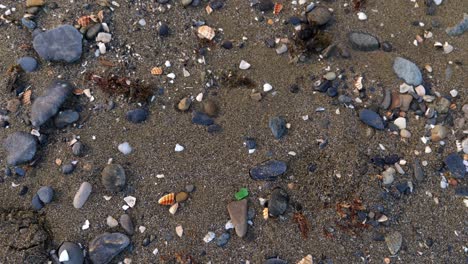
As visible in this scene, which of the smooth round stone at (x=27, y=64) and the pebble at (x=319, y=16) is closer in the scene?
the smooth round stone at (x=27, y=64)

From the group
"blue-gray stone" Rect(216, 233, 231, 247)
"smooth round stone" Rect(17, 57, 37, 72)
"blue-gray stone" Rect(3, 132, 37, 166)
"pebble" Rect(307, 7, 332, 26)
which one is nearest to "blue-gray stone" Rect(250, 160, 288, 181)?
"blue-gray stone" Rect(216, 233, 231, 247)

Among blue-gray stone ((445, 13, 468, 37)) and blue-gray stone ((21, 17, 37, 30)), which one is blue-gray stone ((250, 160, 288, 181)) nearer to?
blue-gray stone ((445, 13, 468, 37))

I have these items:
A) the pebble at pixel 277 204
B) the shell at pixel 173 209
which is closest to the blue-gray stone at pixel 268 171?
the pebble at pixel 277 204

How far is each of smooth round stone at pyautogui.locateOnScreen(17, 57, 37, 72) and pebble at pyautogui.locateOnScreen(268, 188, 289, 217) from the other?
7.94 ft

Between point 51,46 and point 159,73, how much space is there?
3.24 feet

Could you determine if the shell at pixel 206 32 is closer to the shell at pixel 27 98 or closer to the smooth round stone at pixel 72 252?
the shell at pixel 27 98

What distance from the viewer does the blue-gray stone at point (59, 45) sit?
4.14 meters

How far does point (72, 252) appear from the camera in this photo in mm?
3742

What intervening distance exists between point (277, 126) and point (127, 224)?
1522 millimetres

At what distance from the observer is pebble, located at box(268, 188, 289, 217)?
386cm

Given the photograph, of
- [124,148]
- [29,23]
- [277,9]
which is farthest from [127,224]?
[277,9]

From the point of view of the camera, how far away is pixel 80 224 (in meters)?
3.86

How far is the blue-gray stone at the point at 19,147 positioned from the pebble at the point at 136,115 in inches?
32.4

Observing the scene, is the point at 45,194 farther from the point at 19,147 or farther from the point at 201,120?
the point at 201,120
